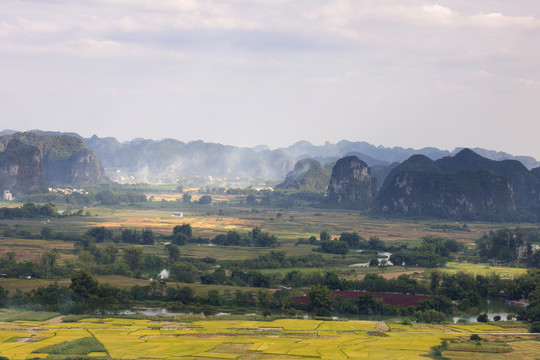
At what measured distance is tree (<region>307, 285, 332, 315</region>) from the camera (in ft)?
173

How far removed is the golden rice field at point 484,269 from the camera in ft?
236

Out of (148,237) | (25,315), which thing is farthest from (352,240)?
(25,315)

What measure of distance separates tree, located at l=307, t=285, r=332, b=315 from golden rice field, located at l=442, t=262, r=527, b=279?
24.7 metres

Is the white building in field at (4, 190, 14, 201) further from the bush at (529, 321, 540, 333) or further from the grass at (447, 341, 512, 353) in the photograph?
the grass at (447, 341, 512, 353)

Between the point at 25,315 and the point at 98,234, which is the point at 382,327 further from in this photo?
the point at 98,234

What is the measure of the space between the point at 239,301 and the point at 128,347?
59.2ft

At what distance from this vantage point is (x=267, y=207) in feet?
559

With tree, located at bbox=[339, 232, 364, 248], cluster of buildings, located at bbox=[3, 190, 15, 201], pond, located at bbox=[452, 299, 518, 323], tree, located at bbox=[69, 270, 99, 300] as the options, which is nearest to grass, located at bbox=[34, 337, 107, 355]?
tree, located at bbox=[69, 270, 99, 300]

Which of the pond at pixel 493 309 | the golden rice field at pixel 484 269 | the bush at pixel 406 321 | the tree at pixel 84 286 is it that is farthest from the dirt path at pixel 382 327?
the golden rice field at pixel 484 269

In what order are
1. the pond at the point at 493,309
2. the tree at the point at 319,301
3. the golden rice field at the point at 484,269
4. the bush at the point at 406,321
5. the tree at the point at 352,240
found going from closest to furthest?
1. the bush at the point at 406,321
2. the tree at the point at 319,301
3. the pond at the point at 493,309
4. the golden rice field at the point at 484,269
5. the tree at the point at 352,240

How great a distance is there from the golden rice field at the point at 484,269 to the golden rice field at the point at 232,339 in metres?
26.5

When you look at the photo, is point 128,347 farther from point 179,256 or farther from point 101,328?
point 179,256

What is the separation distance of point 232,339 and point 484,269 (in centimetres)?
4413

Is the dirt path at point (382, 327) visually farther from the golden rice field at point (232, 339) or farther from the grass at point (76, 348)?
the grass at point (76, 348)
